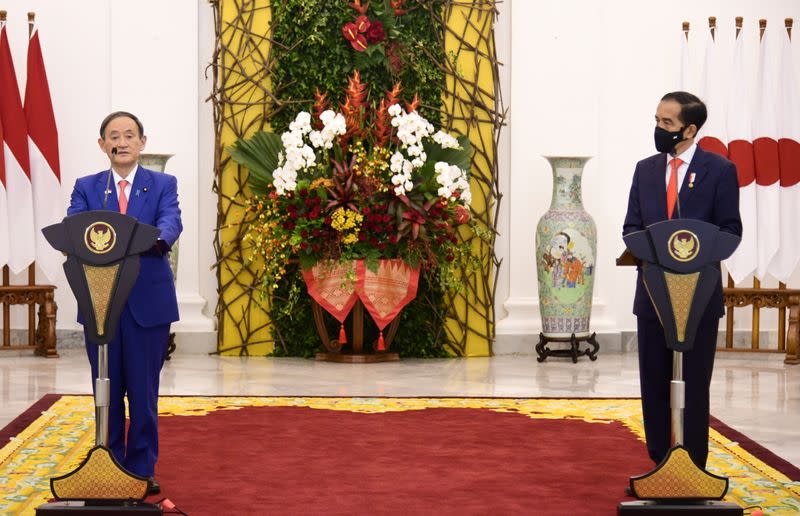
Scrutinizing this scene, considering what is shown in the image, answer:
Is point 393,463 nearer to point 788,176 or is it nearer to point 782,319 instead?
point 782,319

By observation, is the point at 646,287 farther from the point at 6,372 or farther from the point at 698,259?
the point at 6,372

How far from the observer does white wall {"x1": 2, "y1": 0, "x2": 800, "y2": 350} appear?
373 inches

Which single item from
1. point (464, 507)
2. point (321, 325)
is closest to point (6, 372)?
point (321, 325)

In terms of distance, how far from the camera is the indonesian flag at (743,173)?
30.7 ft

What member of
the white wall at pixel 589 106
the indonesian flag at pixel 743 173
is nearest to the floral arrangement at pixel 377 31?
the white wall at pixel 589 106

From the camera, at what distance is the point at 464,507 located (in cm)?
438

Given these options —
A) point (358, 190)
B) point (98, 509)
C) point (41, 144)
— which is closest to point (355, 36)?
point (358, 190)

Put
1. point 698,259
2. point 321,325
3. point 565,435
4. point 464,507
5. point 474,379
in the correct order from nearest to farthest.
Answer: point 698,259
point 464,507
point 565,435
point 474,379
point 321,325

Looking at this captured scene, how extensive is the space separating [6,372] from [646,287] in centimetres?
548

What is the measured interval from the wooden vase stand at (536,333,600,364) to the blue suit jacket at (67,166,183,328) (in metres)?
5.01

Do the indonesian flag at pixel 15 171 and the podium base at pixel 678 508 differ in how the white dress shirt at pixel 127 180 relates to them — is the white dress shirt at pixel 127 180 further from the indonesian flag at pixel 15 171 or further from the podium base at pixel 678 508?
the indonesian flag at pixel 15 171

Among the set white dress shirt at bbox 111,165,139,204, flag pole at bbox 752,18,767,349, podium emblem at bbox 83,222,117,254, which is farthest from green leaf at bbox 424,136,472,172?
podium emblem at bbox 83,222,117,254

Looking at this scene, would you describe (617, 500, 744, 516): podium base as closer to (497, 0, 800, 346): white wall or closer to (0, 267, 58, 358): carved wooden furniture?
(497, 0, 800, 346): white wall

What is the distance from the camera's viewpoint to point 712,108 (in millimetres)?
9617
